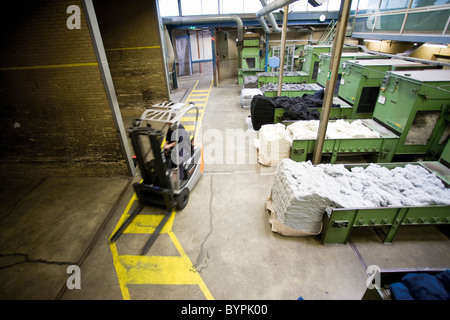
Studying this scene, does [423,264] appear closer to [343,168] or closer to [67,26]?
[343,168]

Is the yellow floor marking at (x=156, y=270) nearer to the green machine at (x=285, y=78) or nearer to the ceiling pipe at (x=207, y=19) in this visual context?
the green machine at (x=285, y=78)

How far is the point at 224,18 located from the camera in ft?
44.1

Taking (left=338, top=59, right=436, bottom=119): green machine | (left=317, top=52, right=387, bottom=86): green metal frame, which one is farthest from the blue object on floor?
(left=317, top=52, right=387, bottom=86): green metal frame

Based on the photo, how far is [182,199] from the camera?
4.98 meters

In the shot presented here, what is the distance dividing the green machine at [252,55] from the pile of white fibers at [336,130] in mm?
9350

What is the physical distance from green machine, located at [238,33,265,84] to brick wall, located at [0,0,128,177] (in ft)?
36.8

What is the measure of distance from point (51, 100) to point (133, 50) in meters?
5.48

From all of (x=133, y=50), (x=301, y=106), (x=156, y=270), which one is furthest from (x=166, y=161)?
(x=133, y=50)

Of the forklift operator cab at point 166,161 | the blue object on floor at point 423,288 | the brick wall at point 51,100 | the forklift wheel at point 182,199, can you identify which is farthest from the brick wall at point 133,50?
the blue object on floor at point 423,288

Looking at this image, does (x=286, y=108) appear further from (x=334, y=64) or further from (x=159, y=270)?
(x=159, y=270)

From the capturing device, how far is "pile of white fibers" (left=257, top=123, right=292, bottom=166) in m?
6.38

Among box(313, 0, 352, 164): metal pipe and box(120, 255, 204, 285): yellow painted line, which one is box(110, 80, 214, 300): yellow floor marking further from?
box(313, 0, 352, 164): metal pipe

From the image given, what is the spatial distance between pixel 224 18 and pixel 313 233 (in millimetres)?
13810
